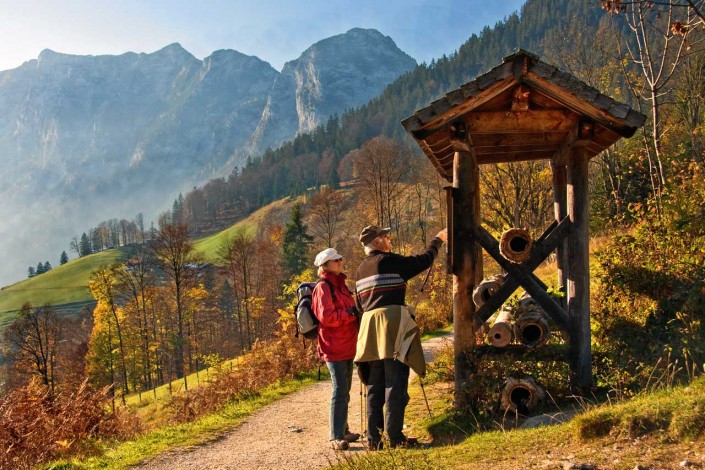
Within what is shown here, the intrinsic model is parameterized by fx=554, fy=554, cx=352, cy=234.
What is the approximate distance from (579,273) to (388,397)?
2.97 meters

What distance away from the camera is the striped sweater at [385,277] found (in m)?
6.04

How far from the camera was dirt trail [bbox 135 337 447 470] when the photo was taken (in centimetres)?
630

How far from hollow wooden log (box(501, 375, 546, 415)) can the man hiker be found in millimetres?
1135

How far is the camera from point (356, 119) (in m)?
138

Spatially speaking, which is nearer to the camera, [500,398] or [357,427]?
[500,398]

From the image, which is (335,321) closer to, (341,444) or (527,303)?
(341,444)

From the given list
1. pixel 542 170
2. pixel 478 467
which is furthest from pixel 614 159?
pixel 478 467

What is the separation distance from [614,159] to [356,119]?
116305 mm

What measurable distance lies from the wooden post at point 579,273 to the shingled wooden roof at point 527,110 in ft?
A: 1.26

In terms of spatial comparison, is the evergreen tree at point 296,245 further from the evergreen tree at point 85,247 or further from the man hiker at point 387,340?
the evergreen tree at point 85,247

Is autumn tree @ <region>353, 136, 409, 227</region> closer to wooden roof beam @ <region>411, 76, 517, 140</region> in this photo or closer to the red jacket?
wooden roof beam @ <region>411, 76, 517, 140</region>

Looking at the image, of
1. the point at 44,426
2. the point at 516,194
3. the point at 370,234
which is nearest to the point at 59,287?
the point at 516,194

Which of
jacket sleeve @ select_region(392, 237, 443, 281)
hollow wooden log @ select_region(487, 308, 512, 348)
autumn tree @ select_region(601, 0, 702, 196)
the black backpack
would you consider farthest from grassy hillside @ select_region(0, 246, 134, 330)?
jacket sleeve @ select_region(392, 237, 443, 281)

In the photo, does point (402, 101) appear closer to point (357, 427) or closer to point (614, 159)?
point (614, 159)
